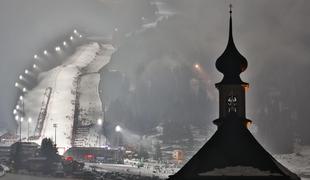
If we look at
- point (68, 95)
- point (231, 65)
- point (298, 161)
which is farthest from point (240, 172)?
point (68, 95)

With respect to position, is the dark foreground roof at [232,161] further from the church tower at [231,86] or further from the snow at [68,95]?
the snow at [68,95]

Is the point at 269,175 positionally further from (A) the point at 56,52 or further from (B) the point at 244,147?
(A) the point at 56,52

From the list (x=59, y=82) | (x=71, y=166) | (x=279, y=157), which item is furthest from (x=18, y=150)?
(x=59, y=82)

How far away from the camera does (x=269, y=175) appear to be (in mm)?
35938

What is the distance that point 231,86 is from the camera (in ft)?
132

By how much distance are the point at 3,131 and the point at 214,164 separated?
5051 inches

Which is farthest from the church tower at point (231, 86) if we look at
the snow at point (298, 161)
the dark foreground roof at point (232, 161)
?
the snow at point (298, 161)

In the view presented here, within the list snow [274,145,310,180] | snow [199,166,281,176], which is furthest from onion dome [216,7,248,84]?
snow [274,145,310,180]

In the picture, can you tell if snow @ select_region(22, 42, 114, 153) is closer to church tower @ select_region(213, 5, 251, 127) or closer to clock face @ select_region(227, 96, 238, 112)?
church tower @ select_region(213, 5, 251, 127)

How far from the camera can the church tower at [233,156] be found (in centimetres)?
3603

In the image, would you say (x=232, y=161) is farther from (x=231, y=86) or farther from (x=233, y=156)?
(x=231, y=86)

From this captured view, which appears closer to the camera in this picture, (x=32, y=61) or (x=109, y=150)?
(x=109, y=150)

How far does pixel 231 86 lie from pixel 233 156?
4958 mm

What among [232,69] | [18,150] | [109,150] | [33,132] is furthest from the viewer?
[33,132]
